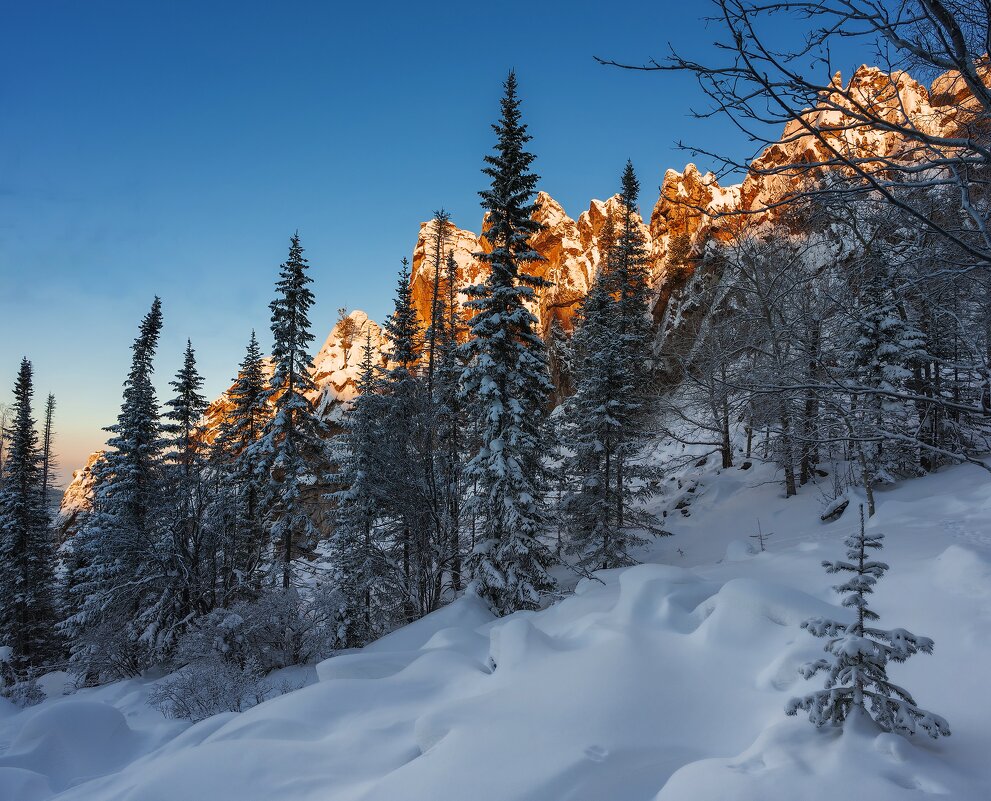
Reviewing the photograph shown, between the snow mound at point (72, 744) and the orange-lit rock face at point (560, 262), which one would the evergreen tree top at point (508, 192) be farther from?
the orange-lit rock face at point (560, 262)

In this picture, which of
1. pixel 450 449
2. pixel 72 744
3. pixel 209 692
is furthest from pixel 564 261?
pixel 72 744

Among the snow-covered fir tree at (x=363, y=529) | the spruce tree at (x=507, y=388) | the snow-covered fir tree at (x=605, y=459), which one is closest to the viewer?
the spruce tree at (x=507, y=388)

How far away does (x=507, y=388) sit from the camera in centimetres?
1431

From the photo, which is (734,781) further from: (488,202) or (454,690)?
(488,202)

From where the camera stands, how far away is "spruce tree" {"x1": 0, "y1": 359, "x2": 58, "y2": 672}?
76.3 ft

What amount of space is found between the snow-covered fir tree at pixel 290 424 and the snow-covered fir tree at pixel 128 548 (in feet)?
12.9

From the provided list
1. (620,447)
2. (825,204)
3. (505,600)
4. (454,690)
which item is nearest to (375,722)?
(454,690)

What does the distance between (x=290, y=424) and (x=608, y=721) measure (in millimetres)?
18007

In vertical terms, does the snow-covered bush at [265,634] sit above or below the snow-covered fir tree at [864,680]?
below

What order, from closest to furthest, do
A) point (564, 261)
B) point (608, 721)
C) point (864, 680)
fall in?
point (864, 680), point (608, 721), point (564, 261)

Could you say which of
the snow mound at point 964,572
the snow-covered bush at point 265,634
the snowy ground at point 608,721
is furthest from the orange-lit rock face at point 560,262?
the snow mound at point 964,572

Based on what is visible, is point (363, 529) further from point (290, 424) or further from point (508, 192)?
point (508, 192)

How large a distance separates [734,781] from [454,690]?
346 centimetres

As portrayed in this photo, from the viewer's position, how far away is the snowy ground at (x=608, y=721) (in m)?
2.88
